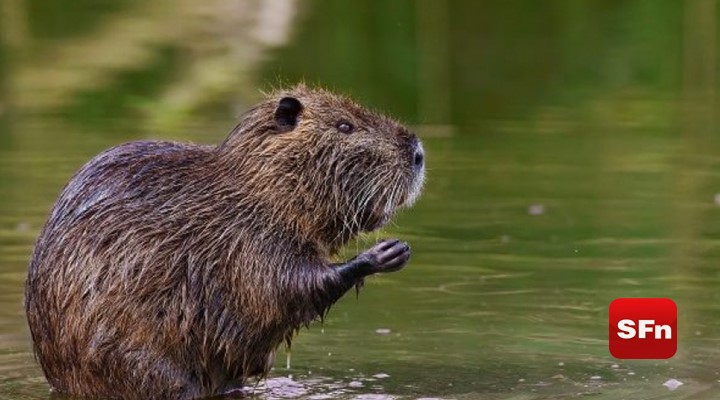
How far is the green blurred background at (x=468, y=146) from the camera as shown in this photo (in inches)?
216

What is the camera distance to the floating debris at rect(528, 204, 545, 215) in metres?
7.67

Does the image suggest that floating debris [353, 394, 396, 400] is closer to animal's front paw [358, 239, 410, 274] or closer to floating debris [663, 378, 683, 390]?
animal's front paw [358, 239, 410, 274]

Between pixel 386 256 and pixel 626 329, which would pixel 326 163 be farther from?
pixel 626 329

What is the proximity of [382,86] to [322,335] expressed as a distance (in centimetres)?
523

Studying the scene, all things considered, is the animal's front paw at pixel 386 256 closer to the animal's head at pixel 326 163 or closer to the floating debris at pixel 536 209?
the animal's head at pixel 326 163

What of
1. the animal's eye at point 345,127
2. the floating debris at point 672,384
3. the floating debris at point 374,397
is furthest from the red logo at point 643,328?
the animal's eye at point 345,127

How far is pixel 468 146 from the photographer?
9406mm

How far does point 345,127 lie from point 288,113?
0.16m

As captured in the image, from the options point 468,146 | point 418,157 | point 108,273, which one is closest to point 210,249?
point 108,273

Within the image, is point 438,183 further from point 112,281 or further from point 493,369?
point 112,281

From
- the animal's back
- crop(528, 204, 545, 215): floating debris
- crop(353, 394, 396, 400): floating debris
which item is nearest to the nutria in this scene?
the animal's back

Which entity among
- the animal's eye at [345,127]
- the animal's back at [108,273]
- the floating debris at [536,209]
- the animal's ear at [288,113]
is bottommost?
the floating debris at [536,209]

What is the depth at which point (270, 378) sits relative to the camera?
534 cm

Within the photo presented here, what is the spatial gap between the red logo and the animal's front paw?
88cm
